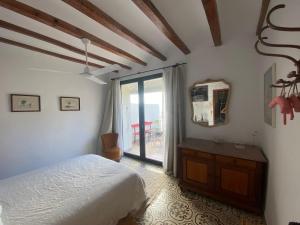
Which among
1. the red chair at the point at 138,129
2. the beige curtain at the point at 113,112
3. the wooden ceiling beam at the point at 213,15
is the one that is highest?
the wooden ceiling beam at the point at 213,15

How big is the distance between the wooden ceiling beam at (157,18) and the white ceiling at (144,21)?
76mm

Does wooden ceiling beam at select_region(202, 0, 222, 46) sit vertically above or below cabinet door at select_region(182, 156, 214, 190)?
above

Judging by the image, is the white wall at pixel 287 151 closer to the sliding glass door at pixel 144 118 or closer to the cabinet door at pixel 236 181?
the cabinet door at pixel 236 181

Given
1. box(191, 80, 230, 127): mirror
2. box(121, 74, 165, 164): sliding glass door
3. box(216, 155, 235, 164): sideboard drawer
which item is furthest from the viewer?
box(121, 74, 165, 164): sliding glass door

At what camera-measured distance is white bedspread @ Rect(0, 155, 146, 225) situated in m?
1.28

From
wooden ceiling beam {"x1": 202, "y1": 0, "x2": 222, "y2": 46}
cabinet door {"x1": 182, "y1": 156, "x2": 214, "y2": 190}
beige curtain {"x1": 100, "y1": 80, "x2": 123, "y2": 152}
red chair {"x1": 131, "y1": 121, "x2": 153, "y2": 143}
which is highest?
wooden ceiling beam {"x1": 202, "y1": 0, "x2": 222, "y2": 46}

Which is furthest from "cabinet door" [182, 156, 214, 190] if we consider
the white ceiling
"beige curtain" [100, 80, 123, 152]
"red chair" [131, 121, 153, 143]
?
"beige curtain" [100, 80, 123, 152]

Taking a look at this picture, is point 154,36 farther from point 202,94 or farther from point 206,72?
point 202,94

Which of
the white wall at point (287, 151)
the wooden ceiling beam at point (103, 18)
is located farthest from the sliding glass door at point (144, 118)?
the white wall at point (287, 151)

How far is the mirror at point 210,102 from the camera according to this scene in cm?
258

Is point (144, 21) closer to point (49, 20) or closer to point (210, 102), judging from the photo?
point (49, 20)

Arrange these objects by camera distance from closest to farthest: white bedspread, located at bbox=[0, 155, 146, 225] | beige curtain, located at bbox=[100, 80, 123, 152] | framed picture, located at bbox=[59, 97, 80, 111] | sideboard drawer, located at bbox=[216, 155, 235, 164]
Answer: white bedspread, located at bbox=[0, 155, 146, 225] → sideboard drawer, located at bbox=[216, 155, 235, 164] → framed picture, located at bbox=[59, 97, 80, 111] → beige curtain, located at bbox=[100, 80, 123, 152]

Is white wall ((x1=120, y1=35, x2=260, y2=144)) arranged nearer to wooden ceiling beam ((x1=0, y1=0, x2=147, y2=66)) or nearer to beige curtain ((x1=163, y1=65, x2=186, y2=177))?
beige curtain ((x1=163, y1=65, x2=186, y2=177))

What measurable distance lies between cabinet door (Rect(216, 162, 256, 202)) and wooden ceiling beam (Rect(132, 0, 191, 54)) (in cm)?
202
